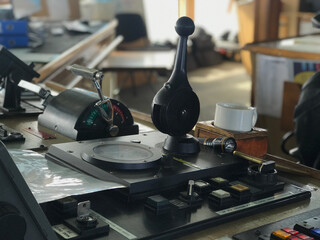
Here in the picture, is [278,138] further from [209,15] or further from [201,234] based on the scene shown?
[209,15]

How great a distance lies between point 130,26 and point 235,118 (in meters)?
5.56

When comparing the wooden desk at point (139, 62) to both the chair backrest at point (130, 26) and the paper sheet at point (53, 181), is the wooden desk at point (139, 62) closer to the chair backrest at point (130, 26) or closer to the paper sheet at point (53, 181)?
the chair backrest at point (130, 26)

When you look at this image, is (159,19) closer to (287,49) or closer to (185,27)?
(287,49)

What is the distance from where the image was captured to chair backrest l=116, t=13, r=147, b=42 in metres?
6.58

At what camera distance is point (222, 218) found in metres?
0.91

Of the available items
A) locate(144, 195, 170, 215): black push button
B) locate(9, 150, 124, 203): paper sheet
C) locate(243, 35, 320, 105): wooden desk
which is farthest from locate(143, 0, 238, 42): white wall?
locate(144, 195, 170, 215): black push button

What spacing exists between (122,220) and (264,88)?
304 centimetres

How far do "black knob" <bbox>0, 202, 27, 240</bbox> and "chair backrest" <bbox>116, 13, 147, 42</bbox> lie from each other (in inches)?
236

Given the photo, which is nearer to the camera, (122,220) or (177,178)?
(122,220)

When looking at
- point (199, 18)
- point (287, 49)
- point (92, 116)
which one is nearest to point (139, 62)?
point (287, 49)

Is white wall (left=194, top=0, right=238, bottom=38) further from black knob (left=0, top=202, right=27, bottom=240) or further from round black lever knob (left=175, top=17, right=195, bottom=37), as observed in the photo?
black knob (left=0, top=202, right=27, bottom=240)

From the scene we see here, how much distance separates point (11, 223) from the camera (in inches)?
28.3

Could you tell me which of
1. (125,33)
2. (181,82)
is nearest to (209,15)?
(125,33)

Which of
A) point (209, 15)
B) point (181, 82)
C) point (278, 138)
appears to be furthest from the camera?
point (209, 15)
